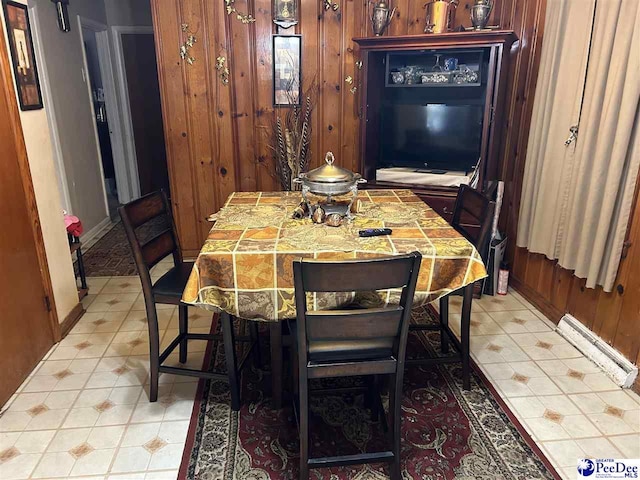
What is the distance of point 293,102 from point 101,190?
258cm

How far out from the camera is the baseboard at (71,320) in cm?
277

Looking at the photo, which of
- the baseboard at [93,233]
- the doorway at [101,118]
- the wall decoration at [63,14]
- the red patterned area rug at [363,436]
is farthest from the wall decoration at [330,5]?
the doorway at [101,118]

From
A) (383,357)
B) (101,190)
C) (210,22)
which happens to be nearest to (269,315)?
(383,357)

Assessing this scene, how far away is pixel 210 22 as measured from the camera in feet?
11.3

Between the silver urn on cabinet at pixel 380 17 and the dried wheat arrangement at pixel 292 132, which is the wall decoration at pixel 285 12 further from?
the silver urn on cabinet at pixel 380 17

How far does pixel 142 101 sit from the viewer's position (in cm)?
552


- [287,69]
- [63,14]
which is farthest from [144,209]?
[63,14]

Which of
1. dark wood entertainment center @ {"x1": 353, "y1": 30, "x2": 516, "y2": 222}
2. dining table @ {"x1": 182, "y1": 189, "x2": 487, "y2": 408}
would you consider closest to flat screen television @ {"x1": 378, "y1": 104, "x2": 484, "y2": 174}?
dark wood entertainment center @ {"x1": 353, "y1": 30, "x2": 516, "y2": 222}

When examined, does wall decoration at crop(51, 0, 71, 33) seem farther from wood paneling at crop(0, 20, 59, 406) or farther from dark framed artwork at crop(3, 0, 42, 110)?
wood paneling at crop(0, 20, 59, 406)

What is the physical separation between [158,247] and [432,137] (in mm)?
2270

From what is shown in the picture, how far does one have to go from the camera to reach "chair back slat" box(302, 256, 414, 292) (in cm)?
140

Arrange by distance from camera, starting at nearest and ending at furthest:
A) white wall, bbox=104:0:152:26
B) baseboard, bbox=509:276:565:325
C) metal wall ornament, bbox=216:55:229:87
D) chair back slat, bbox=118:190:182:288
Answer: chair back slat, bbox=118:190:182:288 < baseboard, bbox=509:276:565:325 < metal wall ornament, bbox=216:55:229:87 < white wall, bbox=104:0:152:26

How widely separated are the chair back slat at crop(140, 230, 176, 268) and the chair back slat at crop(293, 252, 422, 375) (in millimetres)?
882

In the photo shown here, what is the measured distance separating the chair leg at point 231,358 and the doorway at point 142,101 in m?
3.51
